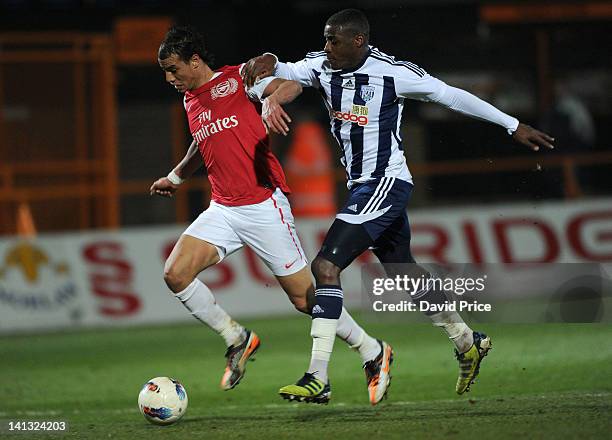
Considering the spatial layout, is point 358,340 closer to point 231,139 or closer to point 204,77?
point 231,139

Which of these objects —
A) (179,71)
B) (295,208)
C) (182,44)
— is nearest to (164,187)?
(179,71)

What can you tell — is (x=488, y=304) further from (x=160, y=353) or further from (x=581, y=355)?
(x=160, y=353)

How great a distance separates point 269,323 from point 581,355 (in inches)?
Result: 169

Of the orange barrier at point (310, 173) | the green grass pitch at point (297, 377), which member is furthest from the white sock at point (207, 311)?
the orange barrier at point (310, 173)

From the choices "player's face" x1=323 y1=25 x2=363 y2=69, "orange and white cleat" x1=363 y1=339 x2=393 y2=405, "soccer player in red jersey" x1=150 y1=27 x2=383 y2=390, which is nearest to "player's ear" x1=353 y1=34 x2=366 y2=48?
"player's face" x1=323 y1=25 x2=363 y2=69

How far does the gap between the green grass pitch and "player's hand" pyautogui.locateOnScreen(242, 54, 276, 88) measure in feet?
6.96

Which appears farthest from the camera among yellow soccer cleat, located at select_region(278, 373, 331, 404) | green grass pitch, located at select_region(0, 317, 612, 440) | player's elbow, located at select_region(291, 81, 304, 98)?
player's elbow, located at select_region(291, 81, 304, 98)

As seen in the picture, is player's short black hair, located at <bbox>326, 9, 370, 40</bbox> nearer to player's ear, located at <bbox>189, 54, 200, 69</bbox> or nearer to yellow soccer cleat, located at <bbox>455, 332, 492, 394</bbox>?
player's ear, located at <bbox>189, 54, 200, 69</bbox>

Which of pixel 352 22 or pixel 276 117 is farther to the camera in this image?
pixel 352 22

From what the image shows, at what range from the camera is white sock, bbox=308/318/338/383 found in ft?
21.5

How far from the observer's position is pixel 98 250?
13070mm

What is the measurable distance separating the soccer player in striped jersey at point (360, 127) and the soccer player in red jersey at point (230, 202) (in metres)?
0.34

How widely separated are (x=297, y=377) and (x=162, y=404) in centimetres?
257

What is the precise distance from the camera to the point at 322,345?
261 inches
